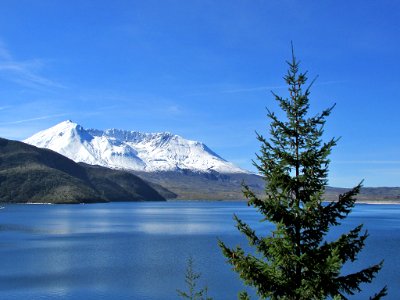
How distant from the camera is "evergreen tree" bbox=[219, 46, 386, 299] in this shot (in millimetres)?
17797

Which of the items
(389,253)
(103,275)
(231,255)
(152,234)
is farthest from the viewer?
(152,234)

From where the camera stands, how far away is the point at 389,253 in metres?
92.1

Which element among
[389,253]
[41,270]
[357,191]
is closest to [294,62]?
[357,191]

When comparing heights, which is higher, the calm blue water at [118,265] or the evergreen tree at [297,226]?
the evergreen tree at [297,226]

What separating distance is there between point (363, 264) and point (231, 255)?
6411 centimetres

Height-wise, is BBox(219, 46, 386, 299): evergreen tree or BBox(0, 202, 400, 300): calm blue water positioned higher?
BBox(219, 46, 386, 299): evergreen tree

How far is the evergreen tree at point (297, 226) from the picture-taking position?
17.8 m

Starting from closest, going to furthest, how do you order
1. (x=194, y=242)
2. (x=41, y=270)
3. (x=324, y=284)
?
(x=324, y=284), (x=41, y=270), (x=194, y=242)

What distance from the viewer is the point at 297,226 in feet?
60.7

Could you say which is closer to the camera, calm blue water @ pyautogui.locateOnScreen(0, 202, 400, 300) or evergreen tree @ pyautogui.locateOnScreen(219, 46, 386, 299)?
evergreen tree @ pyautogui.locateOnScreen(219, 46, 386, 299)

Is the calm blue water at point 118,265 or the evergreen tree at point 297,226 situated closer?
the evergreen tree at point 297,226

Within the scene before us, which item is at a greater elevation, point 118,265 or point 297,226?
point 297,226

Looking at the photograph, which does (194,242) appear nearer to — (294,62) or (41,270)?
(41,270)

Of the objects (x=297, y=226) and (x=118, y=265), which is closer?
(x=297, y=226)
